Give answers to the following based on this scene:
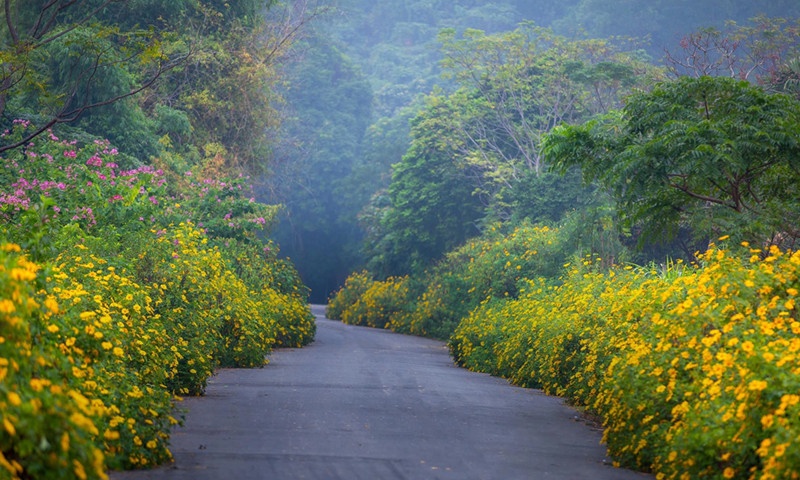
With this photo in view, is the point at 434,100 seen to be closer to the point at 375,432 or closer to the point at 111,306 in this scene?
the point at 111,306

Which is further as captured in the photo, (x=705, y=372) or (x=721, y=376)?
(x=705, y=372)

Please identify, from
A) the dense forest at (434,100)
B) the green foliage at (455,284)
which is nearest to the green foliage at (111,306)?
the green foliage at (455,284)

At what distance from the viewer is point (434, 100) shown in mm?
46188

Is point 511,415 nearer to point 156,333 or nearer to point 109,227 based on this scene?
point 156,333

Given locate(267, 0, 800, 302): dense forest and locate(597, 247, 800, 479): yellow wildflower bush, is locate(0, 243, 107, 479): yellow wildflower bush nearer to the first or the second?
locate(597, 247, 800, 479): yellow wildflower bush

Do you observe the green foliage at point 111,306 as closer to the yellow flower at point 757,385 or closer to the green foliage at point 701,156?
the yellow flower at point 757,385

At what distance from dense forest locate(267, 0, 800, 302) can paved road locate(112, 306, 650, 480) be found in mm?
15243

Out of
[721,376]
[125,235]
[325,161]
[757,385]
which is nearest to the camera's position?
[757,385]

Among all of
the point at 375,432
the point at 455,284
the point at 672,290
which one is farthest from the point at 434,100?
the point at 375,432

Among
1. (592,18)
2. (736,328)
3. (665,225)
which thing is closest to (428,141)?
(592,18)

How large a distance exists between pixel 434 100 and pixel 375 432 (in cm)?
3599

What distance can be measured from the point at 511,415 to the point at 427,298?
89.8 ft

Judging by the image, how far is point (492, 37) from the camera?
4378 centimetres

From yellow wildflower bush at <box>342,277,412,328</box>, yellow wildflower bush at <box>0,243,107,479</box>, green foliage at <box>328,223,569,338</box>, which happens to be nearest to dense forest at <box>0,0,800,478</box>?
yellow wildflower bush at <box>0,243,107,479</box>
